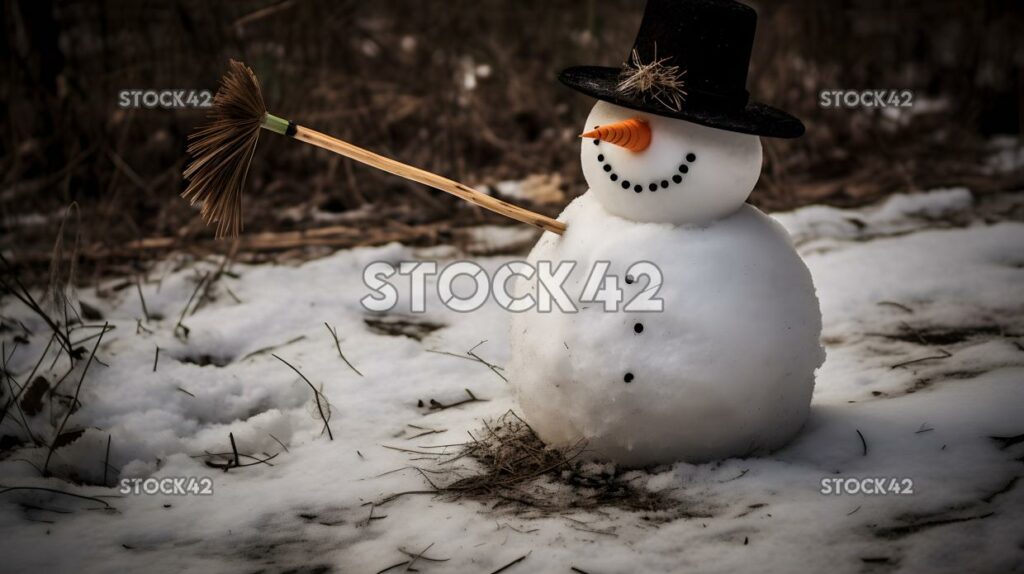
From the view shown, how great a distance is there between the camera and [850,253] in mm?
4367

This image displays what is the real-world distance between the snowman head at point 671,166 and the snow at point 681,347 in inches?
2.2

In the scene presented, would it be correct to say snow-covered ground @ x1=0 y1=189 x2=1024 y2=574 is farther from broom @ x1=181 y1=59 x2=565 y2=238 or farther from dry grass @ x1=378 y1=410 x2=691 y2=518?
broom @ x1=181 y1=59 x2=565 y2=238

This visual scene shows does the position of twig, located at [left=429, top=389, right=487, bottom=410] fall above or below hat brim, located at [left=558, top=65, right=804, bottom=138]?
below

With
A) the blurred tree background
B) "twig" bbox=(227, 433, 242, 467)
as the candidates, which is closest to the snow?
"twig" bbox=(227, 433, 242, 467)

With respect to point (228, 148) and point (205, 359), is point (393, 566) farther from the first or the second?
point (205, 359)

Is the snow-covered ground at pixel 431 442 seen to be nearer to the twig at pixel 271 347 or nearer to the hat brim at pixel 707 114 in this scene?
the twig at pixel 271 347

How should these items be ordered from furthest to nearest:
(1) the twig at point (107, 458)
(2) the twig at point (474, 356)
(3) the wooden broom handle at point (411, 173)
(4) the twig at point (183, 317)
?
(4) the twig at point (183, 317), (2) the twig at point (474, 356), (1) the twig at point (107, 458), (3) the wooden broom handle at point (411, 173)

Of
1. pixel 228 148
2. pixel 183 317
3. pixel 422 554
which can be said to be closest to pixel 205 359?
pixel 183 317

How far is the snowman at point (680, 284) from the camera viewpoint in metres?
2.50

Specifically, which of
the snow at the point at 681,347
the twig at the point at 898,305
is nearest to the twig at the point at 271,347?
the snow at the point at 681,347

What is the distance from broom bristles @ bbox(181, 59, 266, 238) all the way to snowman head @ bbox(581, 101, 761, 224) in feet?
2.92

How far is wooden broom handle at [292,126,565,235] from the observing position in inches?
101

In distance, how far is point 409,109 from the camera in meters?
5.94

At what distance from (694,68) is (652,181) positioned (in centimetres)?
31
